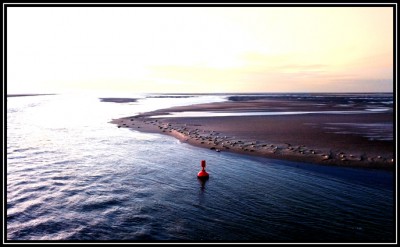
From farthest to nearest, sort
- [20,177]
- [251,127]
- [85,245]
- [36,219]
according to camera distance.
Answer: [251,127], [20,177], [36,219], [85,245]

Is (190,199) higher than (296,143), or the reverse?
(296,143)

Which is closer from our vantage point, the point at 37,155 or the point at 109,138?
the point at 37,155

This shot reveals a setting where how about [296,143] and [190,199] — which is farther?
[296,143]

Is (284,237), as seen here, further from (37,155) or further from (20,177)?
(37,155)

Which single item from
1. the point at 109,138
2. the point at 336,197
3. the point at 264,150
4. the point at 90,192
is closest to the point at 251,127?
the point at 264,150

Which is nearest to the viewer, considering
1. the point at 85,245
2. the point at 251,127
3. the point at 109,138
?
the point at 85,245

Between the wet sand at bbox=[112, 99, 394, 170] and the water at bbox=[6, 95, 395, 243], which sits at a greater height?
the wet sand at bbox=[112, 99, 394, 170]

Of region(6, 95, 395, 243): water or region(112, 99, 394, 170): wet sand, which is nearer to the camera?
region(6, 95, 395, 243): water

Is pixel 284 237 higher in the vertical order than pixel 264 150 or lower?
lower
